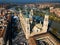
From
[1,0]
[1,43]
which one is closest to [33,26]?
[1,43]

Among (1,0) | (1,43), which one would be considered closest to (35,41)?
(1,43)

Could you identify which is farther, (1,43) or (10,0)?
(10,0)

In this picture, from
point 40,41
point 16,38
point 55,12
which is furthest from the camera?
point 55,12

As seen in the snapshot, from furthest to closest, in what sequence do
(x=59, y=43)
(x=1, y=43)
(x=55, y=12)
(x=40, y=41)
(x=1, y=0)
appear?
A: 1. (x=1, y=0)
2. (x=55, y=12)
3. (x=40, y=41)
4. (x=59, y=43)
5. (x=1, y=43)

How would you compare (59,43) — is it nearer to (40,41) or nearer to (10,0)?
(40,41)

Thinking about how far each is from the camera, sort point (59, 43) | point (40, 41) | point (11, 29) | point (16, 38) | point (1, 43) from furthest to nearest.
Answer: point (11, 29), point (16, 38), point (40, 41), point (59, 43), point (1, 43)

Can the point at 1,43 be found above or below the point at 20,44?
above

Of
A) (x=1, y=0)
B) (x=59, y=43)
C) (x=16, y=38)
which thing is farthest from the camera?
(x=1, y=0)

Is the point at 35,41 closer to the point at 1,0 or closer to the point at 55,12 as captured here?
the point at 55,12
